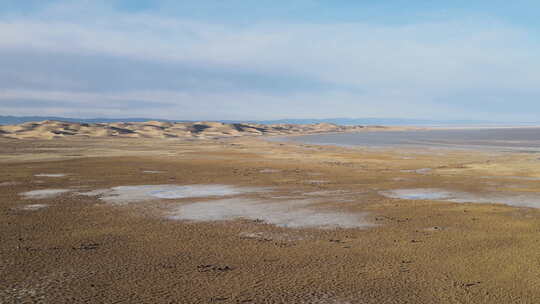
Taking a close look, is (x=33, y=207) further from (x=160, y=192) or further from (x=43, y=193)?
(x=160, y=192)

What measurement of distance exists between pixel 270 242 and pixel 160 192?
1174 centimetres

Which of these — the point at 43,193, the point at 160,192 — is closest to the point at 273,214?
the point at 160,192

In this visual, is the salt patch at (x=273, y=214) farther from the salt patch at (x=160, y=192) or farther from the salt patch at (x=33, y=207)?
the salt patch at (x=33, y=207)

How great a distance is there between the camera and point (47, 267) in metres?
11.3

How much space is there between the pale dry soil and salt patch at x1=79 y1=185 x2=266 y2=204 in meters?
0.06

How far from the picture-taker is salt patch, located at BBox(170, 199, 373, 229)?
16.4 metres

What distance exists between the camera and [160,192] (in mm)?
23875

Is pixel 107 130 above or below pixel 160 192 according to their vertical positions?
above

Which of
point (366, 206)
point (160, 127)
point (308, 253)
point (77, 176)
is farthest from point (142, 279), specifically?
point (160, 127)

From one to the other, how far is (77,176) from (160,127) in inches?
4460

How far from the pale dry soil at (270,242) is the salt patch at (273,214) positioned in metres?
0.08

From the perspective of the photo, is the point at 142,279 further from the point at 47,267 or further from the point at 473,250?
the point at 473,250

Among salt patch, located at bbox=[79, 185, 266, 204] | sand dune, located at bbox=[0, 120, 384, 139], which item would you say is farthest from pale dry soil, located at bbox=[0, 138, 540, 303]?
sand dune, located at bbox=[0, 120, 384, 139]

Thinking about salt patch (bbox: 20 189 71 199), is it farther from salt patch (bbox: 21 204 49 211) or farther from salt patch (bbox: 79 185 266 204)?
salt patch (bbox: 21 204 49 211)
